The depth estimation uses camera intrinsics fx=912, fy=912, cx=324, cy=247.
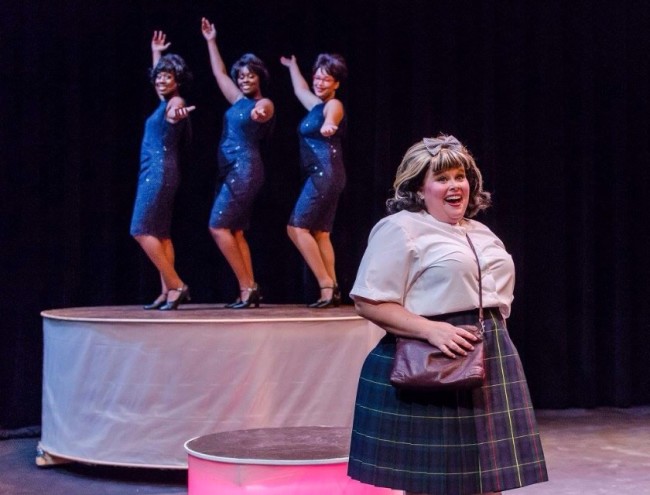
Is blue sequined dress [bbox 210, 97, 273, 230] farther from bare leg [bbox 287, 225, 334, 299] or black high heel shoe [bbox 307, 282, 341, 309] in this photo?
black high heel shoe [bbox 307, 282, 341, 309]

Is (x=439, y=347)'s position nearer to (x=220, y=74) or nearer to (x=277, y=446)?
(x=277, y=446)

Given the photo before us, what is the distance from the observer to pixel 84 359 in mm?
3654

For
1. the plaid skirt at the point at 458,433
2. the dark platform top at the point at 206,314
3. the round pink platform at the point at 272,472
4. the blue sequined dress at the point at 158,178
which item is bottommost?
the round pink platform at the point at 272,472

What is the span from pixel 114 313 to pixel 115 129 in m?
1.34

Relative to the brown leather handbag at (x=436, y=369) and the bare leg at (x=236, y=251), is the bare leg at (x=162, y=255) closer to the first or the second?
the bare leg at (x=236, y=251)

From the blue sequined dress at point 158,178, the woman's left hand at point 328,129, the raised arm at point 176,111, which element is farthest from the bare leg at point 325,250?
the raised arm at point 176,111

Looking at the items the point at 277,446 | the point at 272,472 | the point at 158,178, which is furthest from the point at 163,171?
the point at 272,472

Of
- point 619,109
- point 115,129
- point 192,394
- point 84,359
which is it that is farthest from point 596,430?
point 115,129

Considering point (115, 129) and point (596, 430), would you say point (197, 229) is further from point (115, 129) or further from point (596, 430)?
point (596, 430)

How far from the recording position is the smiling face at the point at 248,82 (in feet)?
14.0

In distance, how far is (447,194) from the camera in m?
1.93

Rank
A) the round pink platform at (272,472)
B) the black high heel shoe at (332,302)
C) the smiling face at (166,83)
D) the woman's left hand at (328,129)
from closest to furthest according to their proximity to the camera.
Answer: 1. the round pink platform at (272,472)
2. the woman's left hand at (328,129)
3. the smiling face at (166,83)
4. the black high heel shoe at (332,302)

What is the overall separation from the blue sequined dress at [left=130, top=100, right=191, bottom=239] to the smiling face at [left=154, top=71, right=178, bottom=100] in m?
0.07

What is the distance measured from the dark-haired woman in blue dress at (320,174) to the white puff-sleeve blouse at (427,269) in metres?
2.31
